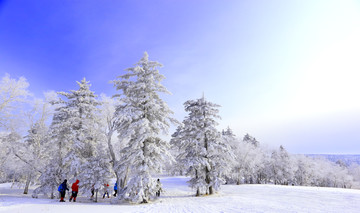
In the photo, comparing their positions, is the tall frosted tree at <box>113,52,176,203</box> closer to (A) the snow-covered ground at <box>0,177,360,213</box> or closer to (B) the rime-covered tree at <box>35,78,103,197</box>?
(A) the snow-covered ground at <box>0,177,360,213</box>

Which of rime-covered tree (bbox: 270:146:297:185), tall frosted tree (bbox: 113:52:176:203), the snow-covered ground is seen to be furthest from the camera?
rime-covered tree (bbox: 270:146:297:185)

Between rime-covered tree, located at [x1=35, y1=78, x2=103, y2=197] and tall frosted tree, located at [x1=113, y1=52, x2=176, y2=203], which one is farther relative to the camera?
rime-covered tree, located at [x1=35, y1=78, x2=103, y2=197]

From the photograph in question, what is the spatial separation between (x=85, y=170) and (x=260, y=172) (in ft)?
A: 185

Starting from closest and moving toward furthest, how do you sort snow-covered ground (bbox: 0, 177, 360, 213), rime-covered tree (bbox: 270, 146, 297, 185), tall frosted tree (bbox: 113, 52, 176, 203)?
snow-covered ground (bbox: 0, 177, 360, 213) → tall frosted tree (bbox: 113, 52, 176, 203) → rime-covered tree (bbox: 270, 146, 297, 185)

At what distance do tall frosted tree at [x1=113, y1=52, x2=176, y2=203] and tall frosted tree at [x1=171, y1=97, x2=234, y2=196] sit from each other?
4627 mm

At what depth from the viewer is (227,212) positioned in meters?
9.37

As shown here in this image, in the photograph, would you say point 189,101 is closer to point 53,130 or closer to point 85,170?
point 85,170

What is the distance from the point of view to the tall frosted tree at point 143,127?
14.7m

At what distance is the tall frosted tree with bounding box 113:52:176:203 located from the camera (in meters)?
14.7

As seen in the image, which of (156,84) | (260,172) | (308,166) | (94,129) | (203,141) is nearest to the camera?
(156,84)

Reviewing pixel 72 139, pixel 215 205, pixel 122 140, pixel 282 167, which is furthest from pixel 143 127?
pixel 282 167

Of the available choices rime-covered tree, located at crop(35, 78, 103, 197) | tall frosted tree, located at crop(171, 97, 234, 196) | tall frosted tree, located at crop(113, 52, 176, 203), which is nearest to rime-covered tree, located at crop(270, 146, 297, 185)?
tall frosted tree, located at crop(171, 97, 234, 196)

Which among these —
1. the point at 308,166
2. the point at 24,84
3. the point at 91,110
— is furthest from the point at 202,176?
the point at 308,166

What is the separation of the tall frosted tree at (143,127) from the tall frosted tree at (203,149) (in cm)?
463
